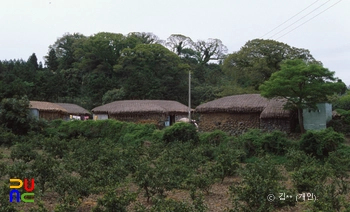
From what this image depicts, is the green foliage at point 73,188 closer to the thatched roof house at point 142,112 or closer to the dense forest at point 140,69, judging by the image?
the thatched roof house at point 142,112

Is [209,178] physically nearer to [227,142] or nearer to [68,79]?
[227,142]

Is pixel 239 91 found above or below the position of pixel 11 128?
above

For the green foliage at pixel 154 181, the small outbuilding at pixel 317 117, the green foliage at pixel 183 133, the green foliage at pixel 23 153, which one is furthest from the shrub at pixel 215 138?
the green foliage at pixel 154 181

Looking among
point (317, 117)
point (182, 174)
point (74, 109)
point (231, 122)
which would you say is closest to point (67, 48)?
point (74, 109)

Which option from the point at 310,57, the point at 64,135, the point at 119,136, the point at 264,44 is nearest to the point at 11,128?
the point at 64,135

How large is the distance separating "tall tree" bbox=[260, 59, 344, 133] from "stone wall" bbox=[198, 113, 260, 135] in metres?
3.72

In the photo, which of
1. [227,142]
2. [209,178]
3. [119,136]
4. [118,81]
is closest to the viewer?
[209,178]

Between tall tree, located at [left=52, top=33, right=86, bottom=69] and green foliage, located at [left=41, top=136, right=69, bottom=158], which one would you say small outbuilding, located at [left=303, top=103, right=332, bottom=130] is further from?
tall tree, located at [left=52, top=33, right=86, bottom=69]

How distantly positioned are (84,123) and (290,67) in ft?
43.4

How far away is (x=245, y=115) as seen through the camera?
2180cm

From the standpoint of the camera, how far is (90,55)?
156ft

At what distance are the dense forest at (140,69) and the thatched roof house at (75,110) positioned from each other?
7.77 ft

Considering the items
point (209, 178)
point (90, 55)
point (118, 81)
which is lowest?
point (209, 178)

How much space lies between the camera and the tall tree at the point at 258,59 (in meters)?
30.1
